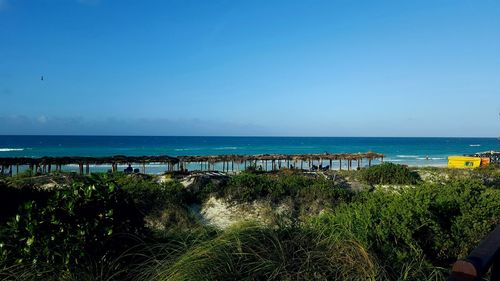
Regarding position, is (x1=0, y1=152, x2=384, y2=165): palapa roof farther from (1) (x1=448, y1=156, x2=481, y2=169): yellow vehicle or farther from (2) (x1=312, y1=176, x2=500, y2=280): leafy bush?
(2) (x1=312, y1=176, x2=500, y2=280): leafy bush

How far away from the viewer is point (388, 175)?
17.5m

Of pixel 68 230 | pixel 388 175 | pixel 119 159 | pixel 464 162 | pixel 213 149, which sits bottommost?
pixel 213 149

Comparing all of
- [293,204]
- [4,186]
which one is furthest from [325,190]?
[4,186]

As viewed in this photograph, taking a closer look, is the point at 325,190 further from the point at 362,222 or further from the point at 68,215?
the point at 68,215

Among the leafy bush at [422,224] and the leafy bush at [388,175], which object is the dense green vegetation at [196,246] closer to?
the leafy bush at [422,224]

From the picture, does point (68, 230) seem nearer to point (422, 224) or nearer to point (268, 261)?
point (268, 261)

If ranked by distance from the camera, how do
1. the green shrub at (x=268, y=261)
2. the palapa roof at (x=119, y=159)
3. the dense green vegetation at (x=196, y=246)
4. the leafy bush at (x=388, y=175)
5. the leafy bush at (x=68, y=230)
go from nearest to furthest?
the green shrub at (x=268, y=261) < the dense green vegetation at (x=196, y=246) < the leafy bush at (x=68, y=230) < the leafy bush at (x=388, y=175) < the palapa roof at (x=119, y=159)

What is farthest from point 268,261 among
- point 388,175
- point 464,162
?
point 464,162

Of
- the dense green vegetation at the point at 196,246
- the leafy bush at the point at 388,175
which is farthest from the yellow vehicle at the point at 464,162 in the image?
the dense green vegetation at the point at 196,246

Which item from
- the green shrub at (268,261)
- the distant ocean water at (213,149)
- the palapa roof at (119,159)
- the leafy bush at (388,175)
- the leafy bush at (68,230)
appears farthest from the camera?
the distant ocean water at (213,149)

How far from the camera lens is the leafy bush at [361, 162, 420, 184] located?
17234 millimetres

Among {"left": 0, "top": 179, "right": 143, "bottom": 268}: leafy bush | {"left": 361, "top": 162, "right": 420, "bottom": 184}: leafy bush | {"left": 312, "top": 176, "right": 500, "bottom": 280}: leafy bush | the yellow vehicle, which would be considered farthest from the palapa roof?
A: {"left": 0, "top": 179, "right": 143, "bottom": 268}: leafy bush

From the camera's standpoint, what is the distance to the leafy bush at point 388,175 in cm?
1723

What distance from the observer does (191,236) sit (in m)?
4.69
